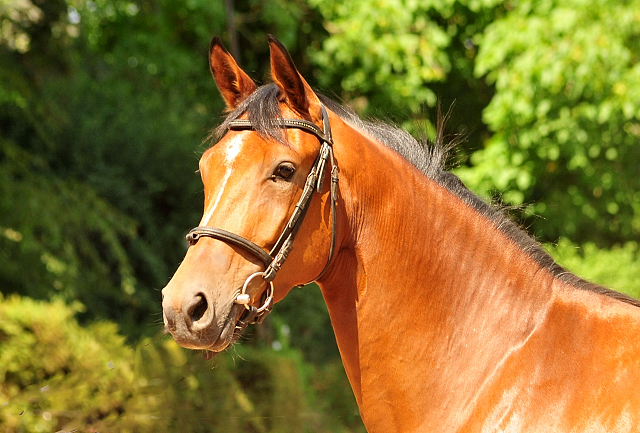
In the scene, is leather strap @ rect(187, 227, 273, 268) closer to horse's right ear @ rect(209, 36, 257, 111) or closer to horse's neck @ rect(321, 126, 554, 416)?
horse's neck @ rect(321, 126, 554, 416)

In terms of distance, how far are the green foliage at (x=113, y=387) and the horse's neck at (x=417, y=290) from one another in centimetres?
181

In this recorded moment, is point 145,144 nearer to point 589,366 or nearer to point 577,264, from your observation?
point 577,264

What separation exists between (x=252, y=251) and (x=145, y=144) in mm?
6856

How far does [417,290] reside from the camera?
2389 mm

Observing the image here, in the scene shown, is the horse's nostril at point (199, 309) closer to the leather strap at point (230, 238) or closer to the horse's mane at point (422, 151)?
the leather strap at point (230, 238)

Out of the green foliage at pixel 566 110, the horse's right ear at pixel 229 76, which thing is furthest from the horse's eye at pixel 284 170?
the green foliage at pixel 566 110

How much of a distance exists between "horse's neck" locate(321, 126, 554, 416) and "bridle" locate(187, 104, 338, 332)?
0.27ft

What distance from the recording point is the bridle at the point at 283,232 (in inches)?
83.5

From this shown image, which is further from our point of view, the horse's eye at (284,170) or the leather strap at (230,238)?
the horse's eye at (284,170)

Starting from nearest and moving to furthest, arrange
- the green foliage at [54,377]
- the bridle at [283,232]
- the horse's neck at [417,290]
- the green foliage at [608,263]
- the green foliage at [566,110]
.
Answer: the bridle at [283,232], the horse's neck at [417,290], the green foliage at [54,377], the green foliage at [566,110], the green foliage at [608,263]

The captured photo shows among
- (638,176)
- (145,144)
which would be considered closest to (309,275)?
(145,144)

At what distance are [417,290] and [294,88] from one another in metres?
0.90

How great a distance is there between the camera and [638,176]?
8328 millimetres

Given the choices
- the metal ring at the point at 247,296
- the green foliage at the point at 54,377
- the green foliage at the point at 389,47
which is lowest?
the green foliage at the point at 54,377
